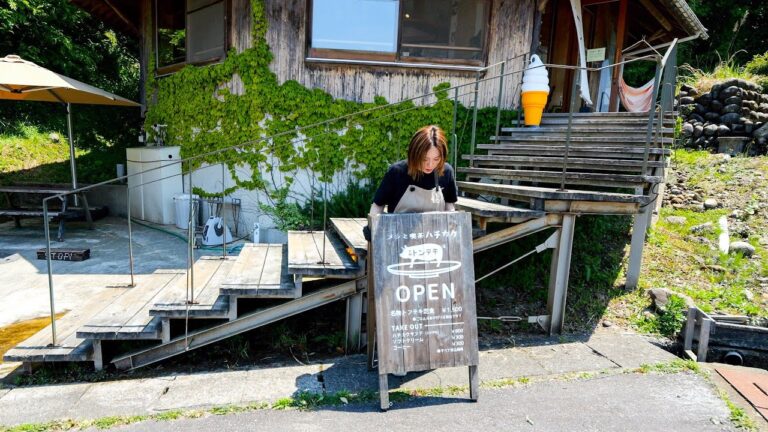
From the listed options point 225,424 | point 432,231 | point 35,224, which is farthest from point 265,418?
point 35,224

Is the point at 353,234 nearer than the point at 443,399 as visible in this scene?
No

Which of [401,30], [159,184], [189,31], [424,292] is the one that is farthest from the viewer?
[189,31]

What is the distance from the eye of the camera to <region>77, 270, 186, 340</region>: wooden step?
10.6ft

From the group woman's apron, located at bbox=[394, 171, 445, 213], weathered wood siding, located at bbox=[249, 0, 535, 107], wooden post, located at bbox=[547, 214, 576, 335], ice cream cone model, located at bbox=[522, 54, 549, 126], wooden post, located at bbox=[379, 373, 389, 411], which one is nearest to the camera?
wooden post, located at bbox=[379, 373, 389, 411]

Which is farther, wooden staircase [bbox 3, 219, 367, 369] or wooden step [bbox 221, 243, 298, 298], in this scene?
wooden step [bbox 221, 243, 298, 298]

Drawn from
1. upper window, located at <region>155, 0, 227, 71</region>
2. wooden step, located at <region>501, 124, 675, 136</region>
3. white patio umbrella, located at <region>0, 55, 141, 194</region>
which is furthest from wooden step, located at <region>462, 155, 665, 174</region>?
white patio umbrella, located at <region>0, 55, 141, 194</region>

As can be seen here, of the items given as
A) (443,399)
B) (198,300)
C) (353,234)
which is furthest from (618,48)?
(198,300)

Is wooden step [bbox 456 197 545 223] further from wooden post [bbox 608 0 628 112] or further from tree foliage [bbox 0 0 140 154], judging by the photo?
tree foliage [bbox 0 0 140 154]

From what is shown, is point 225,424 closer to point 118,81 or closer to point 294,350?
point 294,350

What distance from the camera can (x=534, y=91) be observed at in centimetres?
621

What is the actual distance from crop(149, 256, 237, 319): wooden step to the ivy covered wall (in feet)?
8.85

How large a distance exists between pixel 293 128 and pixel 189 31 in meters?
2.98

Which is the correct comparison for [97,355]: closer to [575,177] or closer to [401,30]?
[575,177]

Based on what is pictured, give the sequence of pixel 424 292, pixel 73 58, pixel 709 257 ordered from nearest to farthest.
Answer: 1. pixel 424 292
2. pixel 709 257
3. pixel 73 58
